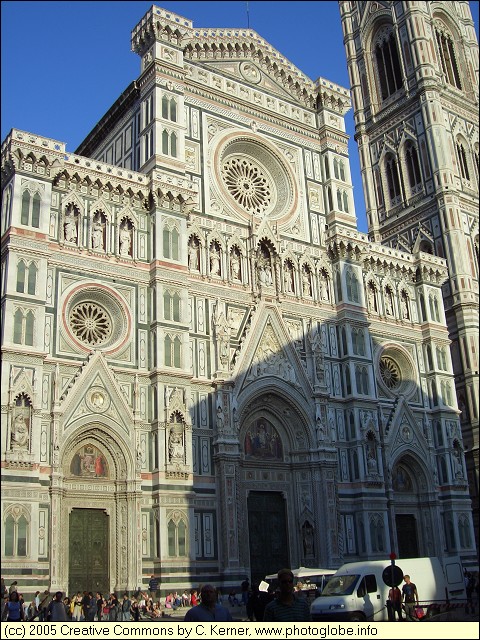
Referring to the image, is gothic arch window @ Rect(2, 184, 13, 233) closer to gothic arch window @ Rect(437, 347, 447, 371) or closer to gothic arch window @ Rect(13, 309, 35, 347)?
gothic arch window @ Rect(13, 309, 35, 347)

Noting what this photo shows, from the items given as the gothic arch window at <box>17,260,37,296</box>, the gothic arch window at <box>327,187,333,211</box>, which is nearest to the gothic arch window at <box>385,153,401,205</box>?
the gothic arch window at <box>327,187,333,211</box>

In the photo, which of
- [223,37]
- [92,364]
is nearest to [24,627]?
[92,364]

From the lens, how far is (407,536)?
110 feet

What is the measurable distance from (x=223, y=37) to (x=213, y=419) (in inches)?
734

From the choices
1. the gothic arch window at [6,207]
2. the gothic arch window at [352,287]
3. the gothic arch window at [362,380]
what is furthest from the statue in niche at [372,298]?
the gothic arch window at [6,207]

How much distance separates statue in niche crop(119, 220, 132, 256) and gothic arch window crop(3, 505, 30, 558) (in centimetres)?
1035

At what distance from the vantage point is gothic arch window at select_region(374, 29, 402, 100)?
51188 millimetres

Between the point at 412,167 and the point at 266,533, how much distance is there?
28.0 metres

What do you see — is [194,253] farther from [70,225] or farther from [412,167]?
[412,167]

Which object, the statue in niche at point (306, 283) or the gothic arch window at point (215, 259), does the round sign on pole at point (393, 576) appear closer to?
the gothic arch window at point (215, 259)

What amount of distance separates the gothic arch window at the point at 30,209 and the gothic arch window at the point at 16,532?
9714mm

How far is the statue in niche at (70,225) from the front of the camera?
27.2m

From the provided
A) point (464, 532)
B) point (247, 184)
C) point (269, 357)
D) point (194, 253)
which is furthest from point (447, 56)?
point (464, 532)

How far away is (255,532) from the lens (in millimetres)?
28875
